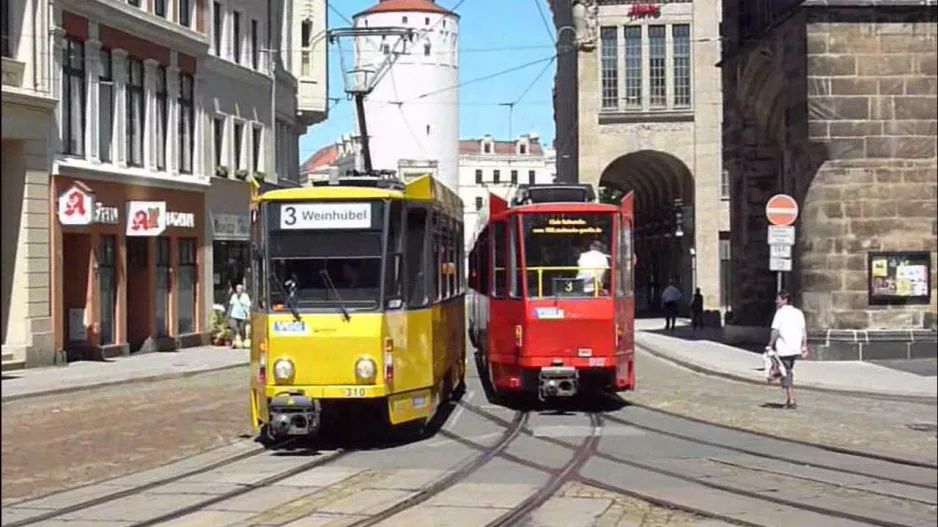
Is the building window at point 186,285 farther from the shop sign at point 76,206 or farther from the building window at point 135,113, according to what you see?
the shop sign at point 76,206

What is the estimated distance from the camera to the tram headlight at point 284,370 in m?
14.0

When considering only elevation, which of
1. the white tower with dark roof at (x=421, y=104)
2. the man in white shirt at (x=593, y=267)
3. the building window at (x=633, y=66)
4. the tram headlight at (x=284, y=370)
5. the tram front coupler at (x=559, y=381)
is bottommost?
the tram front coupler at (x=559, y=381)

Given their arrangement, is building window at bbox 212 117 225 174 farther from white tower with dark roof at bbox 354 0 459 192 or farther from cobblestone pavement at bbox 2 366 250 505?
white tower with dark roof at bbox 354 0 459 192

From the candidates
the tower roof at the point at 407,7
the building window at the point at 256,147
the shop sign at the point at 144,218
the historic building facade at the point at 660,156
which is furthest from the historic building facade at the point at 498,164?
the shop sign at the point at 144,218

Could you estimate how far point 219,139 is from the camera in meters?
41.0

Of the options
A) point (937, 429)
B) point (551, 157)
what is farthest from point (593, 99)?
point (551, 157)

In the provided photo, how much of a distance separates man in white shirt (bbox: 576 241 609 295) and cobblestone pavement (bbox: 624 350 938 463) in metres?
2.27

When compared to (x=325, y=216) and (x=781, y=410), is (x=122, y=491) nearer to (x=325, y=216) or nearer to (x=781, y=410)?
(x=325, y=216)

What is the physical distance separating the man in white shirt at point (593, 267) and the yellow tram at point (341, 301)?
3.84 m

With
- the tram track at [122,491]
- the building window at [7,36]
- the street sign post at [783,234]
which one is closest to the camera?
the tram track at [122,491]

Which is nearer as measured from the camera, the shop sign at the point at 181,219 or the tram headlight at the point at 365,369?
the tram headlight at the point at 365,369

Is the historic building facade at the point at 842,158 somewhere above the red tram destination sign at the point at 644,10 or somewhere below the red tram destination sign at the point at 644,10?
below

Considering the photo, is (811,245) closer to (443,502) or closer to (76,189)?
(443,502)

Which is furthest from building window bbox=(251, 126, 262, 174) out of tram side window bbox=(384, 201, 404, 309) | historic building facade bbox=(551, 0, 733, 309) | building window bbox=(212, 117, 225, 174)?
tram side window bbox=(384, 201, 404, 309)
